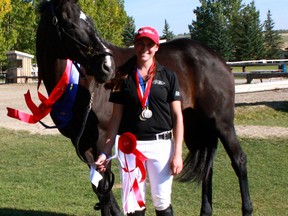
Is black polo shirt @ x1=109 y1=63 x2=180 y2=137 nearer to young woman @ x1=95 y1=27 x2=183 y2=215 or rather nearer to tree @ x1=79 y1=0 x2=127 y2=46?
young woman @ x1=95 y1=27 x2=183 y2=215

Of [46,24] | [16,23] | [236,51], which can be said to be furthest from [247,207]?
[236,51]

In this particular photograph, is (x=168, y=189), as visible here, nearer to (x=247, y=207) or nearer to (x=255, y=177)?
(x=247, y=207)

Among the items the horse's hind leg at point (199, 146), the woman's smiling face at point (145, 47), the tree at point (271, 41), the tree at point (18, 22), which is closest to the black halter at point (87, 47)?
the woman's smiling face at point (145, 47)

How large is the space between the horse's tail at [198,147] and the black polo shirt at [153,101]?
1.88 m

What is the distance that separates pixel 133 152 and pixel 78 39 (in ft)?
3.85

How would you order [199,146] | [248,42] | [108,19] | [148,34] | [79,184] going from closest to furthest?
[148,34] < [199,146] < [79,184] < [108,19] < [248,42]

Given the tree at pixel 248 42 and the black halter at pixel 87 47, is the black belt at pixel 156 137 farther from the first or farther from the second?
the tree at pixel 248 42

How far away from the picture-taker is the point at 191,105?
5266 millimetres

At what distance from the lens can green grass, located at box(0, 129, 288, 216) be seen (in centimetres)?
527

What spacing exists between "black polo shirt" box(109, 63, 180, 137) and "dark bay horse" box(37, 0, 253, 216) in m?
0.88

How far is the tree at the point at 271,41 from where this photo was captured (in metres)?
56.7

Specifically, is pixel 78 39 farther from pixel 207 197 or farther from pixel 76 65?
pixel 207 197

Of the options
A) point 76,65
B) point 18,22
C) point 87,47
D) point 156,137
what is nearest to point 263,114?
point 76,65

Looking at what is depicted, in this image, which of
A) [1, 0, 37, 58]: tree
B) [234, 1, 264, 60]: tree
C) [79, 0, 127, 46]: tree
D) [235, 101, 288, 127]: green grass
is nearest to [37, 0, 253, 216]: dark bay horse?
[235, 101, 288, 127]: green grass
